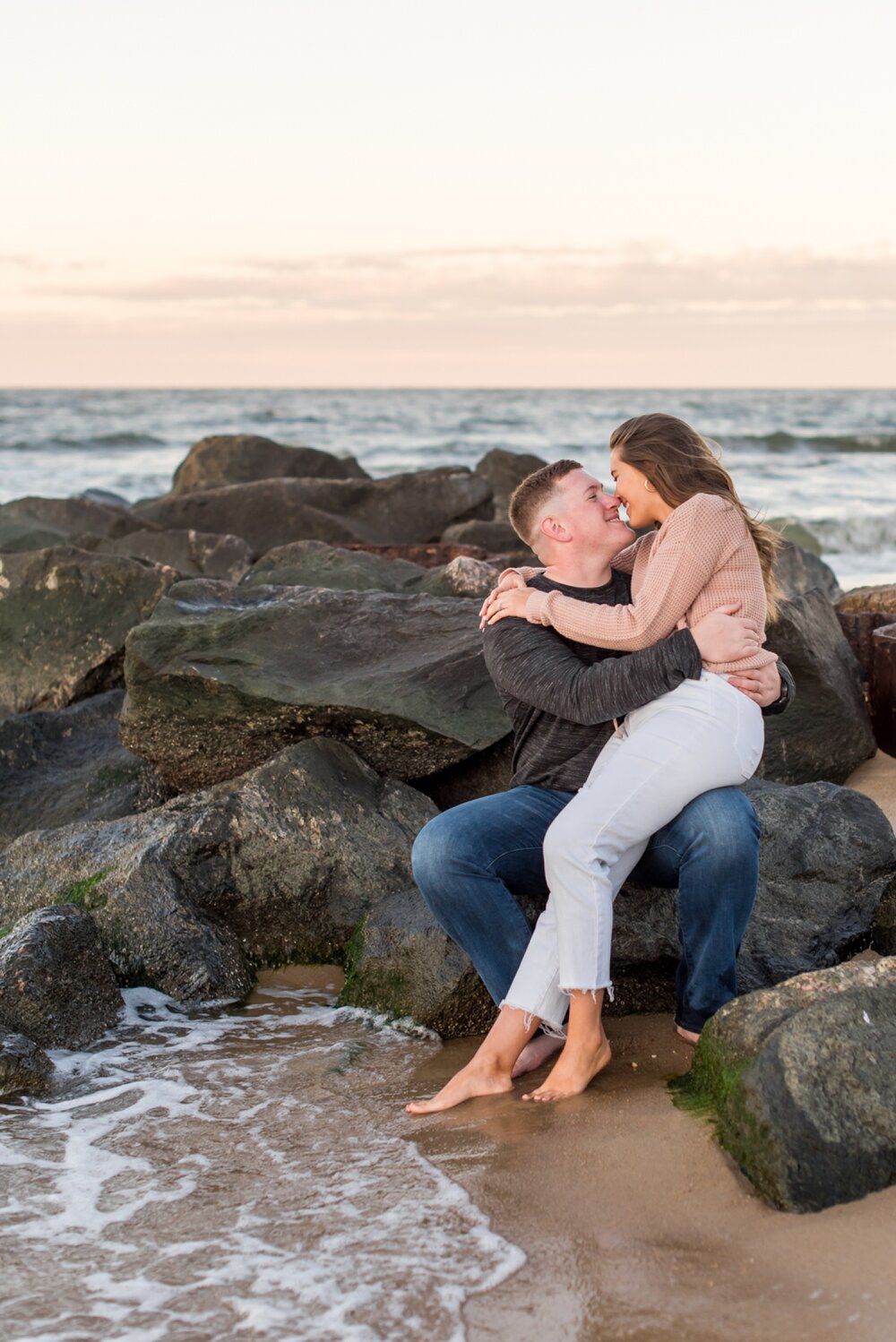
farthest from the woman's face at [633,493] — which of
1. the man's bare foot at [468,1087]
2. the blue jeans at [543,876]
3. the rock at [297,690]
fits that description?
the man's bare foot at [468,1087]

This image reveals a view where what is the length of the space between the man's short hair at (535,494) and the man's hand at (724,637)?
0.61 m

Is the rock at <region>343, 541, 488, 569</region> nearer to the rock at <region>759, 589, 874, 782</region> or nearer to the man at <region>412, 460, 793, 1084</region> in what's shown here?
the rock at <region>759, 589, 874, 782</region>

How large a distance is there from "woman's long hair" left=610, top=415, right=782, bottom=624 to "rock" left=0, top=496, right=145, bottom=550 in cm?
738

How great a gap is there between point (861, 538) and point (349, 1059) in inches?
565

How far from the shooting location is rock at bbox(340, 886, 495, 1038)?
3.97 metres

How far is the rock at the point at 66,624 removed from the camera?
661cm

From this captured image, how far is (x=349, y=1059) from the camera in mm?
3785

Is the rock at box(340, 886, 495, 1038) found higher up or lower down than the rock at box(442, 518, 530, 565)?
lower down

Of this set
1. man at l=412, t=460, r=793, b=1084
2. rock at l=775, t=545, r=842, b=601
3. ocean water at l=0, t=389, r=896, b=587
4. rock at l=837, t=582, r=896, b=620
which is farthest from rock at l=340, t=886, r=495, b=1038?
ocean water at l=0, t=389, r=896, b=587

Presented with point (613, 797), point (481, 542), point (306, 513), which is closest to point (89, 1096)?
point (613, 797)

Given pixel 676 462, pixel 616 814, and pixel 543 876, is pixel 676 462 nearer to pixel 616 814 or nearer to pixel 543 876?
pixel 616 814

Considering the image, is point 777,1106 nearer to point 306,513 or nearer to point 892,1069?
point 892,1069

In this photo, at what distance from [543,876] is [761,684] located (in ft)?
2.62

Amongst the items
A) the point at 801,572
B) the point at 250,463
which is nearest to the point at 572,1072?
the point at 801,572
